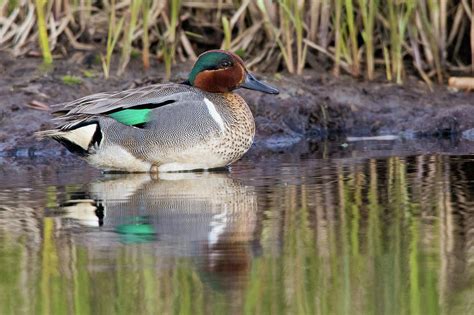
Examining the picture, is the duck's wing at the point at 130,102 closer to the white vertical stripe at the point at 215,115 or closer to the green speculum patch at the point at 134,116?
the green speculum patch at the point at 134,116

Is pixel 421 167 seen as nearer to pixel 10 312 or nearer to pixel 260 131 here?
pixel 260 131

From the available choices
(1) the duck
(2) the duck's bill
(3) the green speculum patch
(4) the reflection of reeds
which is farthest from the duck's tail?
(4) the reflection of reeds

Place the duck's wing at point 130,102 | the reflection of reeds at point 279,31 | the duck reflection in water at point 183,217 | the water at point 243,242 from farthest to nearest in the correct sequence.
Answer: the reflection of reeds at point 279,31 → the duck's wing at point 130,102 → the duck reflection in water at point 183,217 → the water at point 243,242

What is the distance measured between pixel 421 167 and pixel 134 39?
379 centimetres

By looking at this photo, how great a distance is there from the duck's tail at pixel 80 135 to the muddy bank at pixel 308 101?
59.9 inches

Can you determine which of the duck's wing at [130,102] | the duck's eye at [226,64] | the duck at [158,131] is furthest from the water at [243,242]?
the duck's eye at [226,64]

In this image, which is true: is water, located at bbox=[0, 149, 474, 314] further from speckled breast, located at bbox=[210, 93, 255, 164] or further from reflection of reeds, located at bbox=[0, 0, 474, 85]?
reflection of reeds, located at bbox=[0, 0, 474, 85]

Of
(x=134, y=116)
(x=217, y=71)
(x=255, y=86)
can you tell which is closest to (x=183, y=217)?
(x=134, y=116)

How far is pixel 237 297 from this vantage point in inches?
173

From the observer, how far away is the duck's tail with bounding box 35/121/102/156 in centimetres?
841

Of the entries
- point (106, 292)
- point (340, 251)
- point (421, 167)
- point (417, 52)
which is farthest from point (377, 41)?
point (106, 292)

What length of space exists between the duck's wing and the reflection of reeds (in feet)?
6.99

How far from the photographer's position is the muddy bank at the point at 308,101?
10.3 metres

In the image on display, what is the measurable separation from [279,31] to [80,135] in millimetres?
3004
